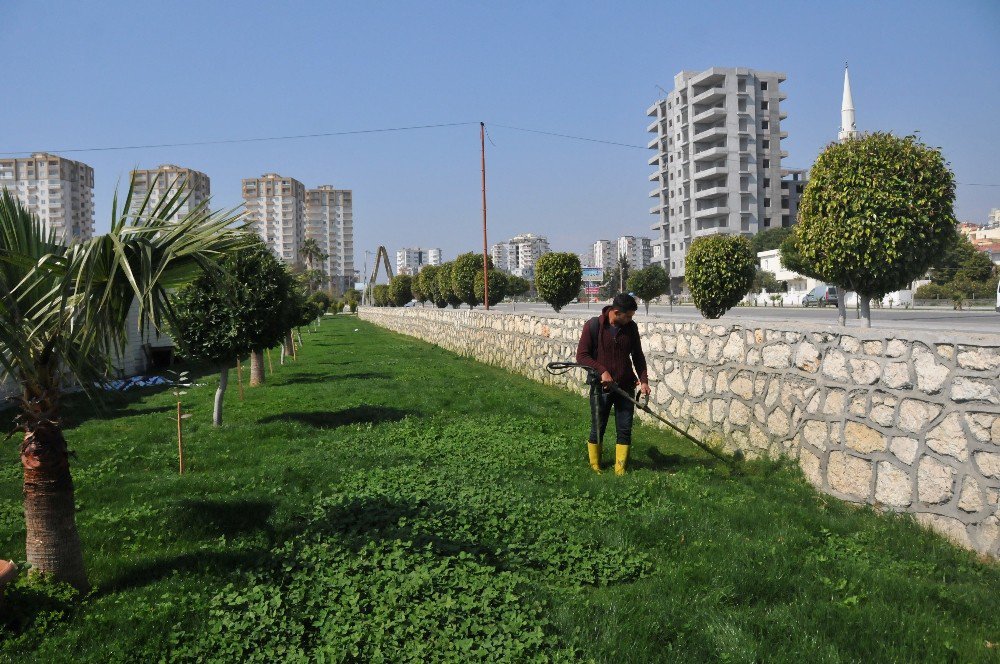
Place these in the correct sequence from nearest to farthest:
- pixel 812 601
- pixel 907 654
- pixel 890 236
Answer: pixel 907 654 → pixel 812 601 → pixel 890 236

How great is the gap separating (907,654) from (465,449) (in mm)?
5017

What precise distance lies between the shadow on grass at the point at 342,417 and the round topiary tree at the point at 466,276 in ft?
100

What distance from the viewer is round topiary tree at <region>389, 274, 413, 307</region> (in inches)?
2921

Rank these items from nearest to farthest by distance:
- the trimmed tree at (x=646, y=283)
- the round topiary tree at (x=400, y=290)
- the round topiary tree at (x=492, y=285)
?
the round topiary tree at (x=492, y=285)
the trimmed tree at (x=646, y=283)
the round topiary tree at (x=400, y=290)

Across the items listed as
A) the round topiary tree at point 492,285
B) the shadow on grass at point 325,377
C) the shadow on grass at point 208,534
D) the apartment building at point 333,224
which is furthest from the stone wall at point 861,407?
the apartment building at point 333,224

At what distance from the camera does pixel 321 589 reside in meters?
4.02

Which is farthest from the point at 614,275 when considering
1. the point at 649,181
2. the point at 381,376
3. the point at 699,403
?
the point at 699,403

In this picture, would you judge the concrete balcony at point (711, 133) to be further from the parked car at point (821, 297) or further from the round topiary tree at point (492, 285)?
the round topiary tree at point (492, 285)

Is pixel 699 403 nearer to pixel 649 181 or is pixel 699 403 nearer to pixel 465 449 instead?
pixel 465 449

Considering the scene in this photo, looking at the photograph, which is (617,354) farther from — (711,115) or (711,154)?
(711,115)

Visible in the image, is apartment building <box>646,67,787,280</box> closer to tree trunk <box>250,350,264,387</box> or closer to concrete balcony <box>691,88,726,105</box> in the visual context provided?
concrete balcony <box>691,88,726,105</box>

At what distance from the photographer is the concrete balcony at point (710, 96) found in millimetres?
80688

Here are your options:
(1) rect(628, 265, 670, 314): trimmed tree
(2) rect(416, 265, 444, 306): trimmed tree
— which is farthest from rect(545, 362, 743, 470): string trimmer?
(2) rect(416, 265, 444, 306): trimmed tree

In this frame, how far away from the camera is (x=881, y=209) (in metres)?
13.7
